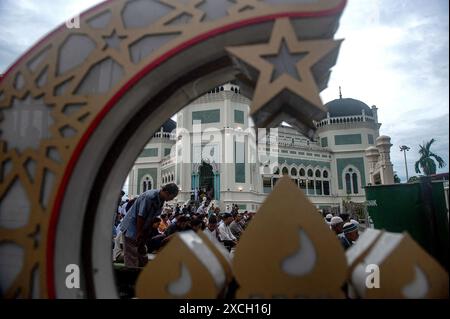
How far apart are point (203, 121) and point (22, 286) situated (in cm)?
2358

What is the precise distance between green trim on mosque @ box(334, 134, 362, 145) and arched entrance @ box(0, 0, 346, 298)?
3209cm

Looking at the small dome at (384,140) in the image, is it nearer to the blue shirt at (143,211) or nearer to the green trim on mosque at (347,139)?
the blue shirt at (143,211)

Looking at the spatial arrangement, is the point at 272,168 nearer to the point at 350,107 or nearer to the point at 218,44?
the point at 350,107

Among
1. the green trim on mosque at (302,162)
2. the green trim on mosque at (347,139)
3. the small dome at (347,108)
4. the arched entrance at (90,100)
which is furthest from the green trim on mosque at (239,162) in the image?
the arched entrance at (90,100)

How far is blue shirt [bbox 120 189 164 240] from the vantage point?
150 inches

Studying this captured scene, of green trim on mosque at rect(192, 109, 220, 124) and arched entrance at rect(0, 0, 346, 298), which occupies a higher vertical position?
green trim on mosque at rect(192, 109, 220, 124)

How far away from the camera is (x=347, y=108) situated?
33.2 m

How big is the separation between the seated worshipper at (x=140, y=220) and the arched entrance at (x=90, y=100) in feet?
5.75

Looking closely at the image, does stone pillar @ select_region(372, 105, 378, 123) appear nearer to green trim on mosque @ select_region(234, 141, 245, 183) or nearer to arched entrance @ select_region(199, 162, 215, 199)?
green trim on mosque @ select_region(234, 141, 245, 183)

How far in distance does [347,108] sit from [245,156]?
51.3ft

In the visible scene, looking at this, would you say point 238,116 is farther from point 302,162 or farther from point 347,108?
point 347,108

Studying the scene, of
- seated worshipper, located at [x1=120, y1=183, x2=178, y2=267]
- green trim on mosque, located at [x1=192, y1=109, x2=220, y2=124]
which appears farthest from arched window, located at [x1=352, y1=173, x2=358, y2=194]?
seated worshipper, located at [x1=120, y1=183, x2=178, y2=267]
